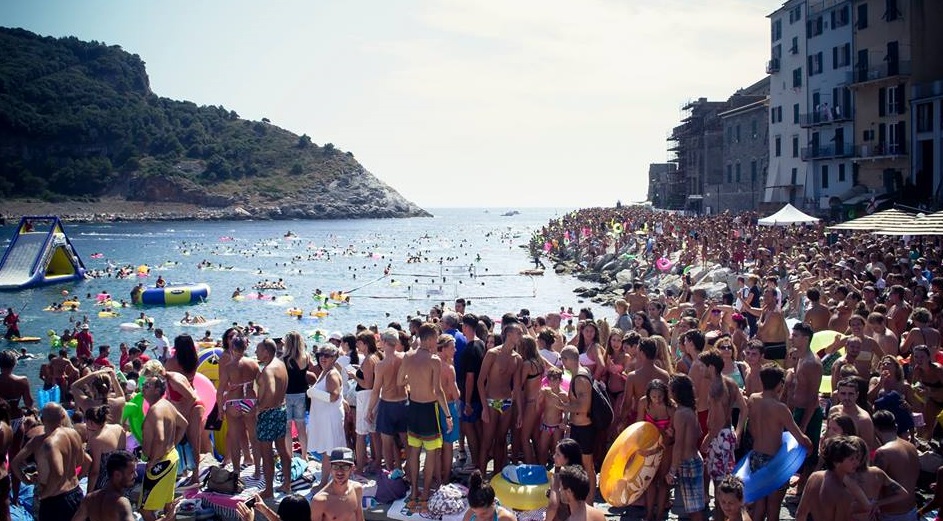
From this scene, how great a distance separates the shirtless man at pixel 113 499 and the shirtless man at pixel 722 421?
4984mm

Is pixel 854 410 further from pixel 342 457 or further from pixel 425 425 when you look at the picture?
pixel 342 457

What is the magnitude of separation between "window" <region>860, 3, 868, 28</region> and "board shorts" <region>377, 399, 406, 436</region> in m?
41.1

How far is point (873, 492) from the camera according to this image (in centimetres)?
568

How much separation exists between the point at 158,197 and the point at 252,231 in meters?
43.3

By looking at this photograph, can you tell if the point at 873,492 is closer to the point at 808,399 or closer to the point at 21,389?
the point at 808,399

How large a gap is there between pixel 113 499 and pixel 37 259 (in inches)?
1930

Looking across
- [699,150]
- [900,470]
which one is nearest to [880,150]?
[699,150]

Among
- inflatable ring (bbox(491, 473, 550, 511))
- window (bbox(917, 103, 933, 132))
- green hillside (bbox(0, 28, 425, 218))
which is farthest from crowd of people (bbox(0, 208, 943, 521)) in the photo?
green hillside (bbox(0, 28, 425, 218))

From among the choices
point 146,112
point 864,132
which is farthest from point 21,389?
point 146,112

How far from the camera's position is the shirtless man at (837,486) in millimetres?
5527

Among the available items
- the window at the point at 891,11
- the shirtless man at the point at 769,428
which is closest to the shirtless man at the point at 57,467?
the shirtless man at the point at 769,428

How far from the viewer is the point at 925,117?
3738 centimetres

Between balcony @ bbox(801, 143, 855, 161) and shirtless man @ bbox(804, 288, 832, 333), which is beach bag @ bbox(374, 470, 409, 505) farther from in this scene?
balcony @ bbox(801, 143, 855, 161)

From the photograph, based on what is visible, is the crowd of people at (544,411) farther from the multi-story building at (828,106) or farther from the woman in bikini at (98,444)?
the multi-story building at (828,106)
